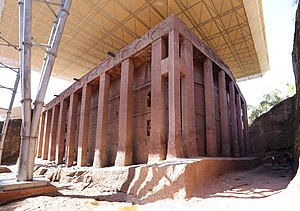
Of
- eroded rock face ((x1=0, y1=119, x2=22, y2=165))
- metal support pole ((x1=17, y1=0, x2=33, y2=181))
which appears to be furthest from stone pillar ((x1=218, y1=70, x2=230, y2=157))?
eroded rock face ((x1=0, y1=119, x2=22, y2=165))

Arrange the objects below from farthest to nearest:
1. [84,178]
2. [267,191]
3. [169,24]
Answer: [84,178]
[169,24]
[267,191]

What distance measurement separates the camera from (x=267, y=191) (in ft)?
19.9

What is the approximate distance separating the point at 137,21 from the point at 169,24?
8057mm

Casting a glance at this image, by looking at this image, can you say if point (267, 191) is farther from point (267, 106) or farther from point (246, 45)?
point (267, 106)

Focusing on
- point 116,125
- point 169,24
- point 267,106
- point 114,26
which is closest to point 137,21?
point 114,26

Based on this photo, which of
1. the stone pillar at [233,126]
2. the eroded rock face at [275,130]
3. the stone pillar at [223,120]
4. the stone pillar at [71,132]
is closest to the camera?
the stone pillar at [223,120]

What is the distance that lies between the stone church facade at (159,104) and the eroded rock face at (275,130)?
5973 mm

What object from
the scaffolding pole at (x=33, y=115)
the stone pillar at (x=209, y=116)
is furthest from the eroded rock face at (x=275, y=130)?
the scaffolding pole at (x=33, y=115)

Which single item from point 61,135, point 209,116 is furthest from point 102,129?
point 61,135

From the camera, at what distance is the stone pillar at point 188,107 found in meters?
8.87

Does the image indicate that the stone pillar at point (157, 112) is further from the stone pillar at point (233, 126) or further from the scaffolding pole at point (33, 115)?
the stone pillar at point (233, 126)

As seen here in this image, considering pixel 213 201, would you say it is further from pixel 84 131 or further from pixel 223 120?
pixel 84 131

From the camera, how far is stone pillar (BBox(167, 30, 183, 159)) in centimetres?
830

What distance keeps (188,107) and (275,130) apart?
16.3 m
